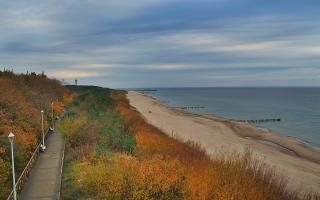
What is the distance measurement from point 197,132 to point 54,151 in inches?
1121

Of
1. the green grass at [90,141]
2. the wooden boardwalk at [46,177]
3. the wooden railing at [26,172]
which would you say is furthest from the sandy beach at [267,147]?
the wooden railing at [26,172]

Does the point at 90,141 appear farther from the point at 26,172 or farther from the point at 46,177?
the point at 26,172

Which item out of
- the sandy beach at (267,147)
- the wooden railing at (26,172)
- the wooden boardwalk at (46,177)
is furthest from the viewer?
the sandy beach at (267,147)

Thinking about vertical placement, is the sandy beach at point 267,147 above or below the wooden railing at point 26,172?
below

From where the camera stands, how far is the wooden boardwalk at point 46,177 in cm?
2309

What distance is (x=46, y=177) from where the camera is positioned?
1043 inches

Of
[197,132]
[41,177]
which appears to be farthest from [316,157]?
[41,177]

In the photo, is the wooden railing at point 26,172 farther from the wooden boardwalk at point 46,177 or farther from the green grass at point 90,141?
→ the green grass at point 90,141

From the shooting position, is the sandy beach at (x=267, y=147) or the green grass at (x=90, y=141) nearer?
the green grass at (x=90, y=141)

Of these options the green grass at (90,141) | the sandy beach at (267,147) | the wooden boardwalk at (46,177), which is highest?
the green grass at (90,141)

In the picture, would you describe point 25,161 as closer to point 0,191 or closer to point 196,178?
point 0,191

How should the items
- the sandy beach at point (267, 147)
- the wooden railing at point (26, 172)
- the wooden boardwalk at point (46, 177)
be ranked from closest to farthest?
the wooden boardwalk at point (46, 177) → the wooden railing at point (26, 172) → the sandy beach at point (267, 147)

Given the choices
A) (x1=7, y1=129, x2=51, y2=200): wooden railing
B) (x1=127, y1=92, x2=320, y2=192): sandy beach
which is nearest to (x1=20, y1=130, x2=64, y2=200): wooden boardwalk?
(x1=7, y1=129, x2=51, y2=200): wooden railing

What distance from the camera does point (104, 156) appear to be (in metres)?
24.1
